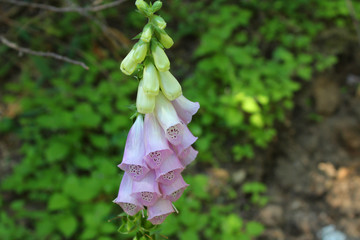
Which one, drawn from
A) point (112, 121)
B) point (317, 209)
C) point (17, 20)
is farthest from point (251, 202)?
point (17, 20)

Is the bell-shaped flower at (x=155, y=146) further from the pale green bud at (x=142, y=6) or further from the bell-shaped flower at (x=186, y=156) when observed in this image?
the pale green bud at (x=142, y=6)

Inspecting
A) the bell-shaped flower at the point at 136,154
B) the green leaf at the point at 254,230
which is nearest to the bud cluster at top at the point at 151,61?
the bell-shaped flower at the point at 136,154

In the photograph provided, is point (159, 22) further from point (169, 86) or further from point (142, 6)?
point (169, 86)

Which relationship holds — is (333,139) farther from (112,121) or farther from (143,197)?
(143,197)

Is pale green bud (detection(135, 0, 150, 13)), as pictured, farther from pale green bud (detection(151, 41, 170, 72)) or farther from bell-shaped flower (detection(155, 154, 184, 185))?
bell-shaped flower (detection(155, 154, 184, 185))

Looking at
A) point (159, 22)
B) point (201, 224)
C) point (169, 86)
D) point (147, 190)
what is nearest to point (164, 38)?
point (159, 22)

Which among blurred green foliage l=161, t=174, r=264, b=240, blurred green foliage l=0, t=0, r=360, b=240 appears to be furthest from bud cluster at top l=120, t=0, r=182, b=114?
blurred green foliage l=161, t=174, r=264, b=240
